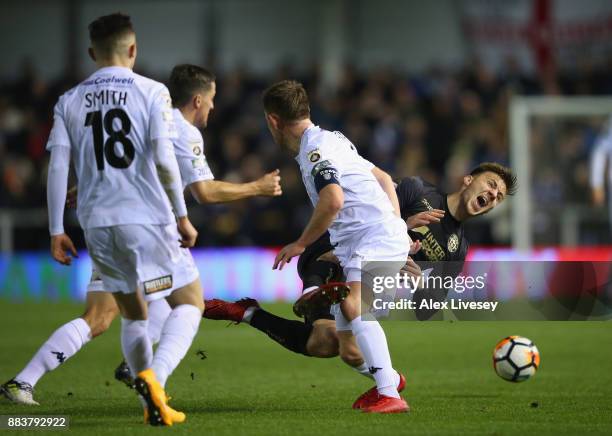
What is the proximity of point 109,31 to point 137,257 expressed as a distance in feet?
3.69

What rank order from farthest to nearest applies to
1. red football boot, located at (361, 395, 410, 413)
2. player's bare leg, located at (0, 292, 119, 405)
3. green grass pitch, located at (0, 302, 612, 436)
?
player's bare leg, located at (0, 292, 119, 405) < red football boot, located at (361, 395, 410, 413) < green grass pitch, located at (0, 302, 612, 436)

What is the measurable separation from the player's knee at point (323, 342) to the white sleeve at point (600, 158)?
898cm

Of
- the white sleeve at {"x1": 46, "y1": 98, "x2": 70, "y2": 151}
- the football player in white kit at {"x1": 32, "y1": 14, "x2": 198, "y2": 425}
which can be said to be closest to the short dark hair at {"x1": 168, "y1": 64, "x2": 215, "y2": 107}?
the football player in white kit at {"x1": 32, "y1": 14, "x2": 198, "y2": 425}

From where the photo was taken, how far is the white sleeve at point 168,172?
5699mm

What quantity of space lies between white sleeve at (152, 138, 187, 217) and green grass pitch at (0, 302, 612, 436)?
1.10 m

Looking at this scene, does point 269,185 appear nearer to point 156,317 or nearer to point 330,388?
point 156,317

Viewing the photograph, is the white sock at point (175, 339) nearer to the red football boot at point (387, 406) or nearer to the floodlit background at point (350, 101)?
the red football boot at point (387, 406)

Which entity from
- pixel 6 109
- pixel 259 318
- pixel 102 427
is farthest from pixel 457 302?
pixel 6 109

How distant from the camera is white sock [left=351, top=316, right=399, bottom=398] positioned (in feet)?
21.0

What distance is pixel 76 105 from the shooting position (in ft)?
19.2

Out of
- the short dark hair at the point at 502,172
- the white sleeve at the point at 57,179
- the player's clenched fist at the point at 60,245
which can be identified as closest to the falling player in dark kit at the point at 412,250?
the short dark hair at the point at 502,172

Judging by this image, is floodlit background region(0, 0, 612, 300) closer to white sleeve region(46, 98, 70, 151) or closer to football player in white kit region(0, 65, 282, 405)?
football player in white kit region(0, 65, 282, 405)

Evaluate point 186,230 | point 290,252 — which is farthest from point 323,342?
point 186,230

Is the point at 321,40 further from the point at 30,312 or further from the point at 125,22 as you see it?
the point at 125,22
